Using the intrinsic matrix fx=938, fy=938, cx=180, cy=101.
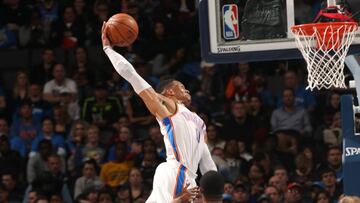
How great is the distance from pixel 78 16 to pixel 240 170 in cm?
464

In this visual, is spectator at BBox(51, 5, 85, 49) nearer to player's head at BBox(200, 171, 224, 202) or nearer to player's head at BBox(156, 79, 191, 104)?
player's head at BBox(156, 79, 191, 104)

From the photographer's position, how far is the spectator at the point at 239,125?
13.6 metres

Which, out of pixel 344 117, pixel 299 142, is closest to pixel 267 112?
pixel 299 142

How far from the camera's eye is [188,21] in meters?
15.9

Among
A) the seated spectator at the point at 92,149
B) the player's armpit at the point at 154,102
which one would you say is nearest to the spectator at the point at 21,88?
the seated spectator at the point at 92,149

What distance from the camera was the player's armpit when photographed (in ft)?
26.6

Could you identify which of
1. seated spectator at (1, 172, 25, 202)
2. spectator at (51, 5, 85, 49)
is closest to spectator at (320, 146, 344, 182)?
seated spectator at (1, 172, 25, 202)

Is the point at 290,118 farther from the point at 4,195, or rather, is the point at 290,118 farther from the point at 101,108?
the point at 4,195

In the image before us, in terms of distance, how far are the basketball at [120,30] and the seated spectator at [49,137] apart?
5.84 m

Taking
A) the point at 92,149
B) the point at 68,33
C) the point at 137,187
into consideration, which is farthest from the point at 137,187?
the point at 68,33

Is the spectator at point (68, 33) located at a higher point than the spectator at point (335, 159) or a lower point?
higher

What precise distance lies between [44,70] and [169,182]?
756 centimetres

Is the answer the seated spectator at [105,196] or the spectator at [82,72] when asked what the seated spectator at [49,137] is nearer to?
the spectator at [82,72]

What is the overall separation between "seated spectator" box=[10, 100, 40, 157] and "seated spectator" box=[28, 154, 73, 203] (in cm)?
71
